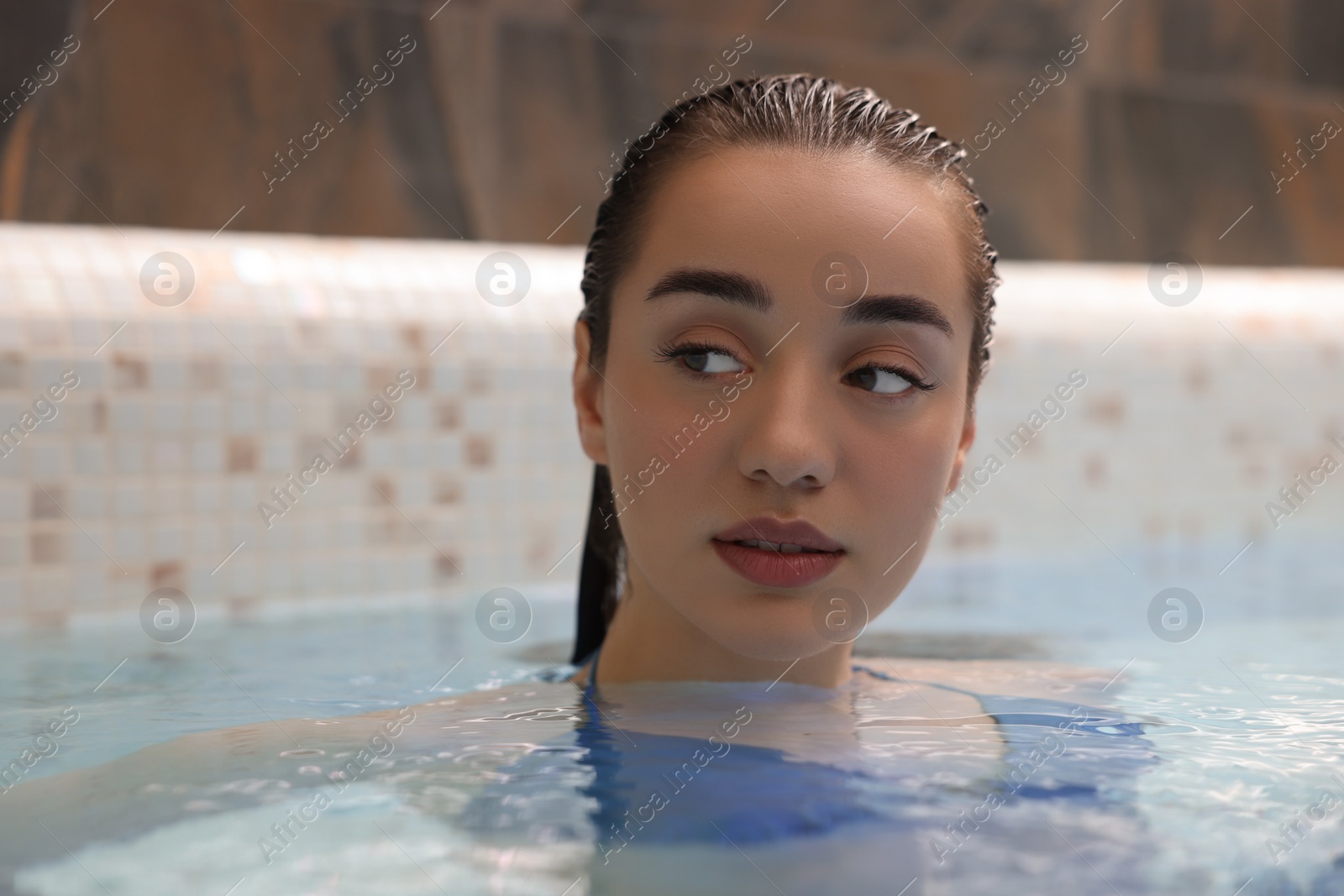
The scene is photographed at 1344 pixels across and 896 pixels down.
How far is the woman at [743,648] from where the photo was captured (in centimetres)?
64

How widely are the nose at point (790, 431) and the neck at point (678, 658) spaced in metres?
0.18

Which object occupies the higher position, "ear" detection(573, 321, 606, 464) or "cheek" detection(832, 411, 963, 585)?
"ear" detection(573, 321, 606, 464)

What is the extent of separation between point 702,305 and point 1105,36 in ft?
7.13

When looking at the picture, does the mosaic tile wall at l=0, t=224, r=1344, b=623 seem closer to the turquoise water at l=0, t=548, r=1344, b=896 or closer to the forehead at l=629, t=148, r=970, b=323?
the turquoise water at l=0, t=548, r=1344, b=896

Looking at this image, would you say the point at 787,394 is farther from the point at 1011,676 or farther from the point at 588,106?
the point at 588,106

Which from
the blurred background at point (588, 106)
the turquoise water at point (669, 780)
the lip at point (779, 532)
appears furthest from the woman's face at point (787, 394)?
the blurred background at point (588, 106)

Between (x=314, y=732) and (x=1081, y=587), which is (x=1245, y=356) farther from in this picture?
(x=314, y=732)

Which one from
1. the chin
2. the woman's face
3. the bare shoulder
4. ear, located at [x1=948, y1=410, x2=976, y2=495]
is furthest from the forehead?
the bare shoulder

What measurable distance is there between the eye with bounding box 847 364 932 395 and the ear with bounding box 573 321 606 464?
0.70 ft

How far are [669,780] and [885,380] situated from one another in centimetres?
30

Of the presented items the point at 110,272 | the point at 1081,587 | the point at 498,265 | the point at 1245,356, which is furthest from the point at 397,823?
the point at 1245,356

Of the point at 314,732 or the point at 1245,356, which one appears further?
the point at 1245,356

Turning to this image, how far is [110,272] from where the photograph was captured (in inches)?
57.1

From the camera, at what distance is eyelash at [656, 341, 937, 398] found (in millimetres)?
813
